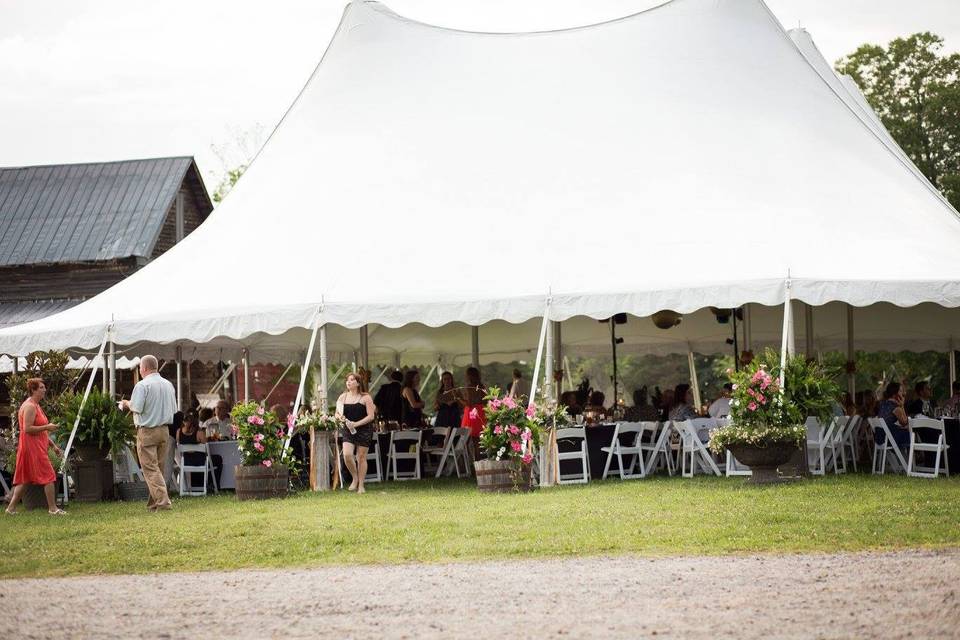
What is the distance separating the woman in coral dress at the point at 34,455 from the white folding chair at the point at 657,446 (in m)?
6.76

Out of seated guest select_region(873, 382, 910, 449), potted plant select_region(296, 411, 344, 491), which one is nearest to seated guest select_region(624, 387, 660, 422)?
seated guest select_region(873, 382, 910, 449)

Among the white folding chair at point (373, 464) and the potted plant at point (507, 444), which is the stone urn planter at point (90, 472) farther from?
the potted plant at point (507, 444)

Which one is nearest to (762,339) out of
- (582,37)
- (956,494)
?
(582,37)

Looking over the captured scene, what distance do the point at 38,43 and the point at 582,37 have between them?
5894 centimetres

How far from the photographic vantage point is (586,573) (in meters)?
8.66

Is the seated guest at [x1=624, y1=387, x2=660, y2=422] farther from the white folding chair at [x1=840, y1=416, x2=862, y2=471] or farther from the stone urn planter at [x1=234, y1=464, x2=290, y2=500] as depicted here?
the stone urn planter at [x1=234, y1=464, x2=290, y2=500]

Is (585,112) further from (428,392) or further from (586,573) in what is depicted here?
(428,392)

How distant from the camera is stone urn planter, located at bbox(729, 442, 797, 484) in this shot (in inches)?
543

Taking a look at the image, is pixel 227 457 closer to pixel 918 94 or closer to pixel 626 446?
pixel 626 446

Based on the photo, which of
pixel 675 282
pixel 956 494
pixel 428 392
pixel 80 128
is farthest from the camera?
pixel 428 392

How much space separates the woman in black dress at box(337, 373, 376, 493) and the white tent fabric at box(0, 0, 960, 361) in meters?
0.91

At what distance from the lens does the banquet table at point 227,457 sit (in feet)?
56.4

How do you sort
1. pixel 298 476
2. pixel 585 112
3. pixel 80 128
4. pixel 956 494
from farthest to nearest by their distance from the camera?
pixel 80 128 < pixel 585 112 < pixel 298 476 < pixel 956 494

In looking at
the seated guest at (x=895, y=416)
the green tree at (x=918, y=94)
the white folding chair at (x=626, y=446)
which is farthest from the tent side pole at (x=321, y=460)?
the green tree at (x=918, y=94)
